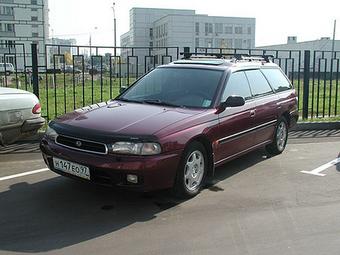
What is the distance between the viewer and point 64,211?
4.88 meters

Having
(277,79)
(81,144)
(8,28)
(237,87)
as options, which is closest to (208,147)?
(237,87)

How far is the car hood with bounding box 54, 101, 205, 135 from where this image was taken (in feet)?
16.1

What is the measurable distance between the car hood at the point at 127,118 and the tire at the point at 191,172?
0.41 meters

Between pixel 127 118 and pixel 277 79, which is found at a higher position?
pixel 277 79

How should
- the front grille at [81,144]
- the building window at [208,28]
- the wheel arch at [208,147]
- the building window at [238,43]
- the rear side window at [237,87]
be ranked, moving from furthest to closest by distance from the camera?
the building window at [238,43] → the building window at [208,28] → the rear side window at [237,87] → the wheel arch at [208,147] → the front grille at [81,144]

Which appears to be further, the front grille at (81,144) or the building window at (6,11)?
the building window at (6,11)

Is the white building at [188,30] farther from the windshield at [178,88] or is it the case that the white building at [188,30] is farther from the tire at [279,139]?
the windshield at [178,88]

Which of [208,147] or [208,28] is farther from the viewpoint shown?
[208,28]

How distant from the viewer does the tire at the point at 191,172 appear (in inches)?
203

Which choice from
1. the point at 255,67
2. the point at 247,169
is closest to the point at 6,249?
the point at 247,169

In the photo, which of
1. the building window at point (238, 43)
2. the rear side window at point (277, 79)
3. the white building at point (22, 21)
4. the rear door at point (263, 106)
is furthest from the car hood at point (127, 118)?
the building window at point (238, 43)

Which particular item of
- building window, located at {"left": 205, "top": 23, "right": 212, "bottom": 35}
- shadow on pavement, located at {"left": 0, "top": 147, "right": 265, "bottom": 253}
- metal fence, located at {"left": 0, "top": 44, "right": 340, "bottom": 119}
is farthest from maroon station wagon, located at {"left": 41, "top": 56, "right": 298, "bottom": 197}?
building window, located at {"left": 205, "top": 23, "right": 212, "bottom": 35}

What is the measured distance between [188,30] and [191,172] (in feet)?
327

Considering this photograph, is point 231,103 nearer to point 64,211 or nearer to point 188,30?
point 64,211
